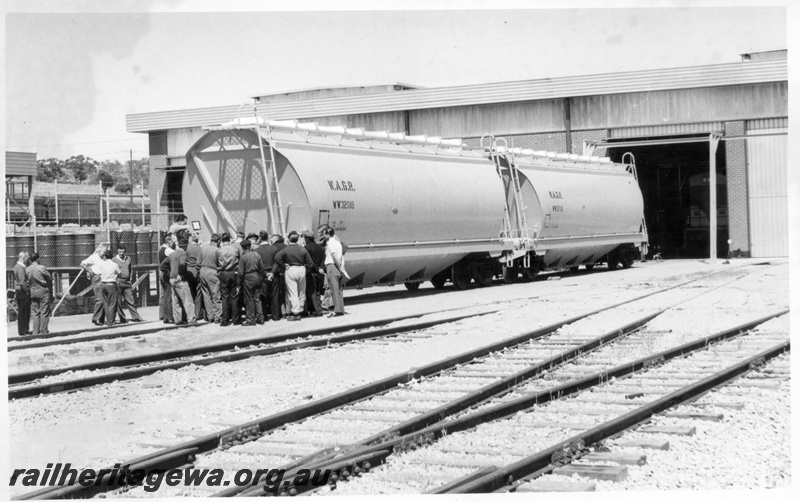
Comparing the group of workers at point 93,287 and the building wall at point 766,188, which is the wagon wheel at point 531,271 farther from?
the group of workers at point 93,287

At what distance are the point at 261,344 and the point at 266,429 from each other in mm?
6582

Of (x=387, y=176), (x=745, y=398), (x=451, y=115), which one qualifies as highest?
(x=451, y=115)

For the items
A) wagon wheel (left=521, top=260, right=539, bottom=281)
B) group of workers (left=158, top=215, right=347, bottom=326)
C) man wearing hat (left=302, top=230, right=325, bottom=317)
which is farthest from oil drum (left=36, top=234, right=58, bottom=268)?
wagon wheel (left=521, top=260, right=539, bottom=281)

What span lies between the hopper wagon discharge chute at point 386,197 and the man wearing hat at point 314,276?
3.01 feet

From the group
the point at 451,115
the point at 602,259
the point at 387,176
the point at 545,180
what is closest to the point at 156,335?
the point at 387,176

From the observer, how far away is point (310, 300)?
1939 cm

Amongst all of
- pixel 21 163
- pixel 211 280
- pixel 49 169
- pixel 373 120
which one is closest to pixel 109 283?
pixel 211 280

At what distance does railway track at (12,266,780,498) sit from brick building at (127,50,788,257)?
2458 centimetres

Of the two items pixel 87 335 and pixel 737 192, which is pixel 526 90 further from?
pixel 87 335

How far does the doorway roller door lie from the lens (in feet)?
124

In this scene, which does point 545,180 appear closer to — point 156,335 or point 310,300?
point 310,300

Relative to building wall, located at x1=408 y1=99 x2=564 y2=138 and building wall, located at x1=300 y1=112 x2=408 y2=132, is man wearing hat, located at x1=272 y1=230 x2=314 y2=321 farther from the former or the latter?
building wall, located at x1=408 y1=99 x2=564 y2=138

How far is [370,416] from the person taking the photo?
9258 millimetres

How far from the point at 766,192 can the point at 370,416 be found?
107 feet
